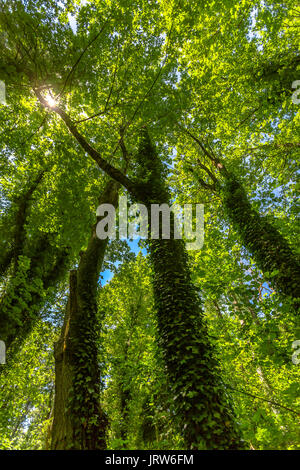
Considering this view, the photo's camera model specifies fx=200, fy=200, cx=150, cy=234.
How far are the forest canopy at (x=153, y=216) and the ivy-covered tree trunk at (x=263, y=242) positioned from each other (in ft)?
0.14

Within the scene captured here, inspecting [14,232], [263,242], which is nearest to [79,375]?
[263,242]

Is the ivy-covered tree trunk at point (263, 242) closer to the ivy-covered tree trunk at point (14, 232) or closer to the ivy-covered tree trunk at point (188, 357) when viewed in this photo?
the ivy-covered tree trunk at point (188, 357)

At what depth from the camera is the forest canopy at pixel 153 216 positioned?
309cm

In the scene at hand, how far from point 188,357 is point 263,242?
195 inches

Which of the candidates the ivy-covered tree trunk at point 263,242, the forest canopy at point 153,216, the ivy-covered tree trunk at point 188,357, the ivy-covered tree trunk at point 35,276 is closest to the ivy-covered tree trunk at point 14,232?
the forest canopy at point 153,216

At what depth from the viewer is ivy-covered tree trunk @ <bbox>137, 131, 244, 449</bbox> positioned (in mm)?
2404

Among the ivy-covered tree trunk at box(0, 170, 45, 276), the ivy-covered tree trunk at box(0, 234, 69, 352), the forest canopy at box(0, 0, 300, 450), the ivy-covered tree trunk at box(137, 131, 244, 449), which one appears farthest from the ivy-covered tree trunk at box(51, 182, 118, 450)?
the ivy-covered tree trunk at box(0, 170, 45, 276)

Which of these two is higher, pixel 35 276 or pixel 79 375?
pixel 35 276

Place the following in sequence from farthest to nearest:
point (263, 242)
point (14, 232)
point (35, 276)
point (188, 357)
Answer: point (14, 232)
point (35, 276)
point (263, 242)
point (188, 357)

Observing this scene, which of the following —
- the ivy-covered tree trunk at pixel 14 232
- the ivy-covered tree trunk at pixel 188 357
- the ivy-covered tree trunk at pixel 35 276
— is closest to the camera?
the ivy-covered tree trunk at pixel 188 357

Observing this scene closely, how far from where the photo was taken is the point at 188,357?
9.54 ft

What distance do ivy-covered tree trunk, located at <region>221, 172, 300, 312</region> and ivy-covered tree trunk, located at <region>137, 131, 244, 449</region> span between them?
244 centimetres

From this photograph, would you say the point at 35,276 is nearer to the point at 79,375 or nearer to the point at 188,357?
the point at 79,375
